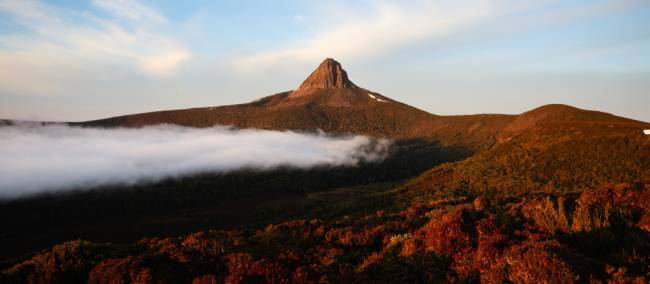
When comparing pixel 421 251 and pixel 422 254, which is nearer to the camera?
pixel 422 254

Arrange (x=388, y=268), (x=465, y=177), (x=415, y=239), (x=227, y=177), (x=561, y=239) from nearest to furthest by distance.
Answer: (x=388, y=268) → (x=561, y=239) → (x=415, y=239) → (x=465, y=177) → (x=227, y=177)

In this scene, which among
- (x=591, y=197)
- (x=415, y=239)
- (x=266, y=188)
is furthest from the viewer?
(x=266, y=188)

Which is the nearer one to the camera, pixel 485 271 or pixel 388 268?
pixel 485 271

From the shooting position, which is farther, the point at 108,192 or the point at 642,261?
the point at 108,192

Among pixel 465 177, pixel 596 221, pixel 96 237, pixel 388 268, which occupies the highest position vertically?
pixel 596 221

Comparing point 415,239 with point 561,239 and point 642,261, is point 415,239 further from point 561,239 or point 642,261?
point 642,261

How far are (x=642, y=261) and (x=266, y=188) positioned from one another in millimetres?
174599

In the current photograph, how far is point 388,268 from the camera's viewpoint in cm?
832

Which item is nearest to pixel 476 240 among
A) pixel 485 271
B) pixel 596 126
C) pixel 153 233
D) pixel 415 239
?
pixel 415 239

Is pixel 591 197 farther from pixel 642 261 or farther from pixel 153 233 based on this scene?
pixel 153 233

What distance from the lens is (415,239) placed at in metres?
10.4

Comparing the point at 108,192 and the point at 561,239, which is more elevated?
the point at 561,239

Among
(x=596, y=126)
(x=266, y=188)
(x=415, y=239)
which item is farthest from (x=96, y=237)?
(x=596, y=126)

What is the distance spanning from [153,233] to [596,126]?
114 metres
